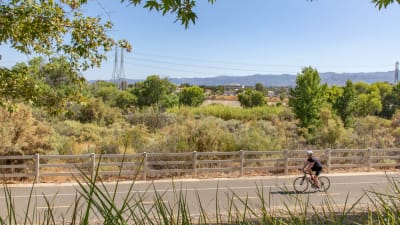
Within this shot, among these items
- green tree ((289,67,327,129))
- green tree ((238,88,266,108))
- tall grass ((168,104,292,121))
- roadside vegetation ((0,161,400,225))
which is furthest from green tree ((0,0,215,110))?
green tree ((238,88,266,108))

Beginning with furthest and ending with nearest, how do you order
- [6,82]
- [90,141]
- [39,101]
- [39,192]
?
[90,141]
[39,192]
[39,101]
[6,82]

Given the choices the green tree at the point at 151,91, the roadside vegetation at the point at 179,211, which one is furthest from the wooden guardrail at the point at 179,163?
the green tree at the point at 151,91

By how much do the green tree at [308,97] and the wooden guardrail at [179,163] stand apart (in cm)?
1461

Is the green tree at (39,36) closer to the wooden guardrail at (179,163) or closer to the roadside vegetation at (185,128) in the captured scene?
the roadside vegetation at (185,128)

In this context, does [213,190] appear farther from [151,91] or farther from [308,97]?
[151,91]

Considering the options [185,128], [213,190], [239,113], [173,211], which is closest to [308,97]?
[239,113]

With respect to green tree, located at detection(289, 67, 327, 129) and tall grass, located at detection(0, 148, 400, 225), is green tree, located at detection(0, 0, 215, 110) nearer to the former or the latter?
tall grass, located at detection(0, 148, 400, 225)

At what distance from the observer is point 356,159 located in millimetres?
22219

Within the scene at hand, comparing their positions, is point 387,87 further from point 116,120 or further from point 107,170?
point 107,170

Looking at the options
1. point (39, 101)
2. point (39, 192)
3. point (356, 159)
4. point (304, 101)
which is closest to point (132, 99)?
point (304, 101)

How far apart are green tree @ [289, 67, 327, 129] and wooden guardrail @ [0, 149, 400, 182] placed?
1461 centimetres

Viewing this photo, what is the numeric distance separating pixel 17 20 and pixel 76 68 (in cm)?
129

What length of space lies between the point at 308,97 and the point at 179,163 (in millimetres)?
23272

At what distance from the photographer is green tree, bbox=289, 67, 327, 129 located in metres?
37.9
